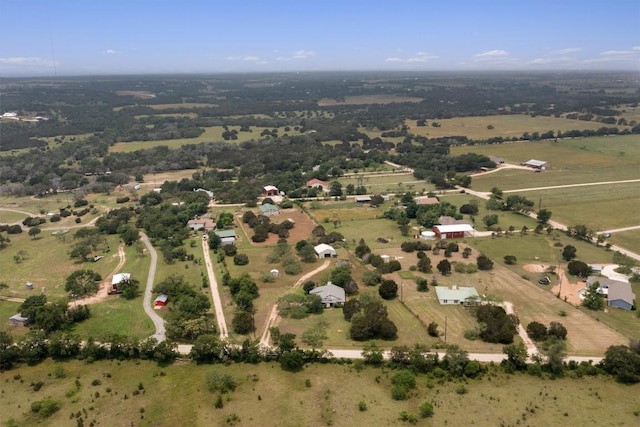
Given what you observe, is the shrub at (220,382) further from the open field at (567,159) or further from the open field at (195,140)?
the open field at (195,140)

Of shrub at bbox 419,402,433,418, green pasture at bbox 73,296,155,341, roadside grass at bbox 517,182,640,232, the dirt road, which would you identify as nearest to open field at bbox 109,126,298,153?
roadside grass at bbox 517,182,640,232

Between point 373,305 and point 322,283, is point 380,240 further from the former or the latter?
point 373,305

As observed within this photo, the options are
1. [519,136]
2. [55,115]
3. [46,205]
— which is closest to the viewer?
[46,205]

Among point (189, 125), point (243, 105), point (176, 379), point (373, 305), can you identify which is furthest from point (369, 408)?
point (243, 105)

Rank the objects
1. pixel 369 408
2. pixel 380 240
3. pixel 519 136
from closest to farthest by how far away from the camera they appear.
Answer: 1. pixel 369 408
2. pixel 380 240
3. pixel 519 136

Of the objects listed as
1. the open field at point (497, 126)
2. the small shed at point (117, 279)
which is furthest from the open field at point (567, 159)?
the small shed at point (117, 279)

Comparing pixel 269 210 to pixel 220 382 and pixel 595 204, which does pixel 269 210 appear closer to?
pixel 220 382
